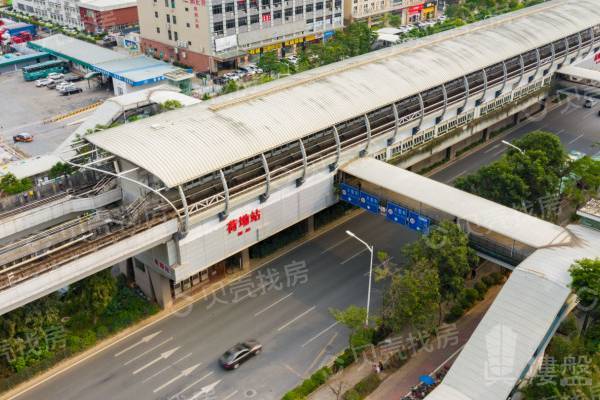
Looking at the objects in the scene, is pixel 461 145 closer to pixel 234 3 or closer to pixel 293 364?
pixel 293 364

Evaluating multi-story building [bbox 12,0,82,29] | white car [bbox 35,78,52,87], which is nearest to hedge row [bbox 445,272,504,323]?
white car [bbox 35,78,52,87]

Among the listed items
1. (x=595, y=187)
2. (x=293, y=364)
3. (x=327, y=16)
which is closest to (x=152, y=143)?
(x=293, y=364)

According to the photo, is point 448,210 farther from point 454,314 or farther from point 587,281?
point 587,281

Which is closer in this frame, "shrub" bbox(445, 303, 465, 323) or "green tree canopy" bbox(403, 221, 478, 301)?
"green tree canopy" bbox(403, 221, 478, 301)

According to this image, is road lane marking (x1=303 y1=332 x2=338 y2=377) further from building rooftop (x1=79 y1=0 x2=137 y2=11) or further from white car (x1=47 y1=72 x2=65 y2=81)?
building rooftop (x1=79 y1=0 x2=137 y2=11)

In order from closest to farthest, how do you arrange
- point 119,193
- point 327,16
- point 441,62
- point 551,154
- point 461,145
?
point 119,193, point 551,154, point 441,62, point 461,145, point 327,16

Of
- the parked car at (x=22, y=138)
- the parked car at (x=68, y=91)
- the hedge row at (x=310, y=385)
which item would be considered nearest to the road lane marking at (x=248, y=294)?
the hedge row at (x=310, y=385)

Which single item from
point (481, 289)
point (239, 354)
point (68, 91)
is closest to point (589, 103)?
point (481, 289)
